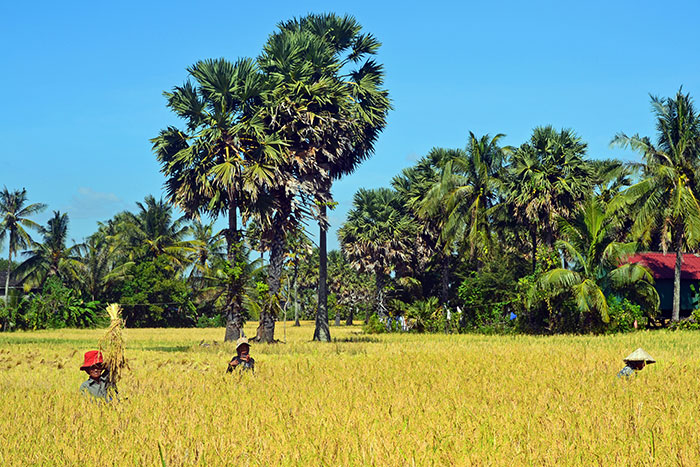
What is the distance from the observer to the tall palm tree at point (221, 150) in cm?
2836

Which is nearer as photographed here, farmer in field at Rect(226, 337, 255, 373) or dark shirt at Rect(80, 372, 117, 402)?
dark shirt at Rect(80, 372, 117, 402)

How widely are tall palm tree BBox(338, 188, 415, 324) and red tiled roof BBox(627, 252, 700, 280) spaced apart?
1411 centimetres

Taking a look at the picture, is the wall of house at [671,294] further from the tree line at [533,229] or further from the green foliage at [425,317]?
the green foliage at [425,317]

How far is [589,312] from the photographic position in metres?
34.4

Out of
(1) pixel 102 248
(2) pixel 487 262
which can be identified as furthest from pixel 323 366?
(1) pixel 102 248

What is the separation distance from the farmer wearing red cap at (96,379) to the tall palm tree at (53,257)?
48.0m

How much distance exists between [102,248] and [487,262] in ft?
113

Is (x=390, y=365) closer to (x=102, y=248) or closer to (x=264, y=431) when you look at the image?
(x=264, y=431)

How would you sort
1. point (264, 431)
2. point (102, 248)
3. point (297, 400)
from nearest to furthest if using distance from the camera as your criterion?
point (264, 431), point (297, 400), point (102, 248)

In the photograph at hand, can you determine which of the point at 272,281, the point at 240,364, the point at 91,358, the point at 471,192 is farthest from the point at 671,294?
the point at 91,358

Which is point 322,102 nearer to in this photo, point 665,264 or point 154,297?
point 665,264

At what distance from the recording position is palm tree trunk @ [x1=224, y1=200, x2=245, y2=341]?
2836cm

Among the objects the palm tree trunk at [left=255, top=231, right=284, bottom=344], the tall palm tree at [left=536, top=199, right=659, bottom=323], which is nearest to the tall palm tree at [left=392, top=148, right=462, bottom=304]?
the tall palm tree at [left=536, top=199, right=659, bottom=323]

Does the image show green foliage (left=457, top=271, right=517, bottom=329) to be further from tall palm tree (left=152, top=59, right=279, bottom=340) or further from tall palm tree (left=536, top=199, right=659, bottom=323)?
tall palm tree (left=152, top=59, right=279, bottom=340)
